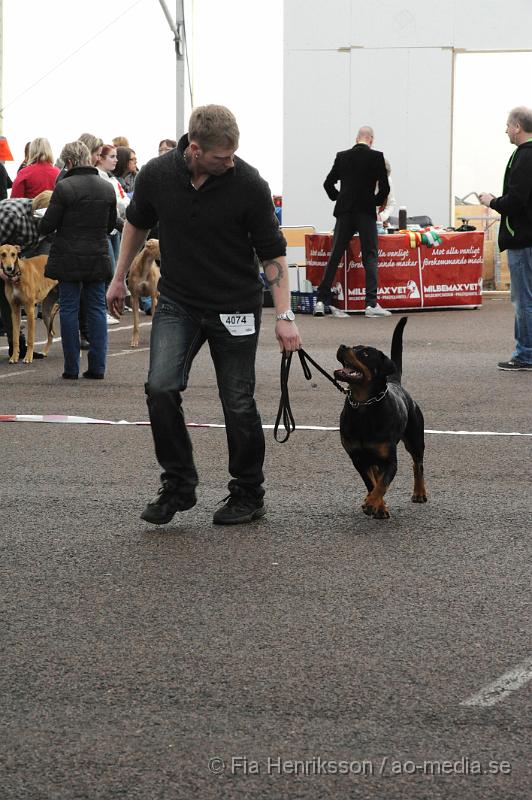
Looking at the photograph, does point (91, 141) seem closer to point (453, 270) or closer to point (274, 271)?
point (274, 271)

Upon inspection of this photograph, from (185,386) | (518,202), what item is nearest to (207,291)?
(185,386)

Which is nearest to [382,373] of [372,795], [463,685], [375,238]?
[463,685]

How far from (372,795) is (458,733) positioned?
432mm

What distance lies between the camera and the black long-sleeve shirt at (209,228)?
5.51 meters


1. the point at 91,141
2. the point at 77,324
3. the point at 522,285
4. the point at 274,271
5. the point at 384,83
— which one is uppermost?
the point at 384,83

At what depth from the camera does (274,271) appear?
5.72m

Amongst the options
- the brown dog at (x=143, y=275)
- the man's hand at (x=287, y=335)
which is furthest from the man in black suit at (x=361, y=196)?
the man's hand at (x=287, y=335)

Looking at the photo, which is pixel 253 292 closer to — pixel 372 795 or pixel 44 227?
pixel 372 795

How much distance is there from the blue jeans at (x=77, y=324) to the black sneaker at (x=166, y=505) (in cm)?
513

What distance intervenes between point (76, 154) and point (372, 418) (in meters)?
5.71

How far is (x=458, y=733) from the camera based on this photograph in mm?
3465

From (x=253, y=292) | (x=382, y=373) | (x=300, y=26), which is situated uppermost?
(x=300, y=26)

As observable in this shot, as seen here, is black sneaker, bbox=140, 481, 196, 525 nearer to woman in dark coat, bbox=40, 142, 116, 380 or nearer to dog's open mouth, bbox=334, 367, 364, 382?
dog's open mouth, bbox=334, 367, 364, 382

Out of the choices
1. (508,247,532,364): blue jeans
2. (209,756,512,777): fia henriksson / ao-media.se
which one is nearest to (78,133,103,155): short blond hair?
(508,247,532,364): blue jeans
